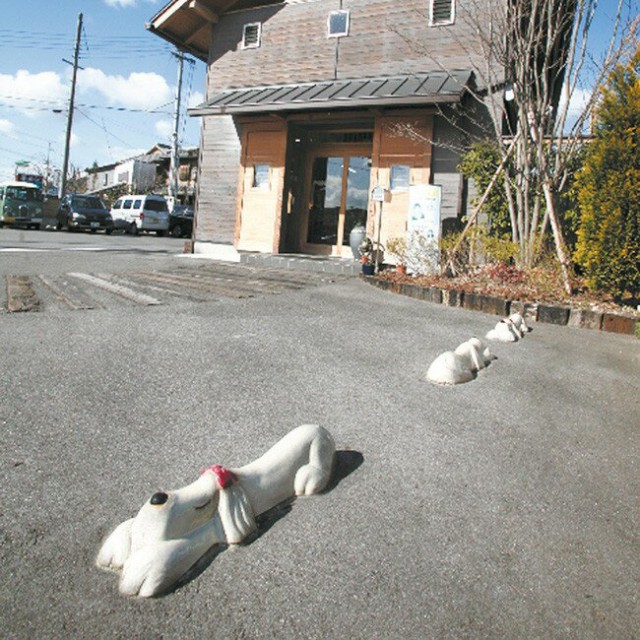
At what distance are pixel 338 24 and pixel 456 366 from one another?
10.2 meters

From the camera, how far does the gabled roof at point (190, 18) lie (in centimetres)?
1227

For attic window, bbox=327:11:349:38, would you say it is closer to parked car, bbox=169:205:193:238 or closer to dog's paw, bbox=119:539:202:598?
dog's paw, bbox=119:539:202:598

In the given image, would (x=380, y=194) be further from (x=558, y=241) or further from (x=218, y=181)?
(x=218, y=181)

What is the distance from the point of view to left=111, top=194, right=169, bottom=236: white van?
25656mm

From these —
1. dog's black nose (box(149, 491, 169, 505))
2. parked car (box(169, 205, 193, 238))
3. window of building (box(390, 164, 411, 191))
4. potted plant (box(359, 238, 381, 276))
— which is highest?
parked car (box(169, 205, 193, 238))

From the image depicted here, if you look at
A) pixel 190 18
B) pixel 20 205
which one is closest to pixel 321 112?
pixel 190 18

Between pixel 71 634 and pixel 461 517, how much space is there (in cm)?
140

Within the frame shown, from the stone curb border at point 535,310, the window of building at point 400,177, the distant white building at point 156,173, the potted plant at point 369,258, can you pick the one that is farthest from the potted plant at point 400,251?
the distant white building at point 156,173

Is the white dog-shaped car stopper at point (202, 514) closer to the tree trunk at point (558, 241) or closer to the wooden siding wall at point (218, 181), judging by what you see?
the tree trunk at point (558, 241)

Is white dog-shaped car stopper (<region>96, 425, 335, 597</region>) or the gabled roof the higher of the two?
A: the gabled roof

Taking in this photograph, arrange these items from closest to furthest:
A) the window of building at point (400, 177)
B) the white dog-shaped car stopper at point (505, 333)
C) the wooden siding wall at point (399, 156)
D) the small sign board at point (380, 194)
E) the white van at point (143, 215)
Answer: the white dog-shaped car stopper at point (505, 333) < the small sign board at point (380, 194) < the wooden siding wall at point (399, 156) < the window of building at point (400, 177) < the white van at point (143, 215)

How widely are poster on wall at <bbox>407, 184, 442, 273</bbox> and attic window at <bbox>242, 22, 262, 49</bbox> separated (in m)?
6.08

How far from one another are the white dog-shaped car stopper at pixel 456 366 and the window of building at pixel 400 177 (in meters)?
6.99

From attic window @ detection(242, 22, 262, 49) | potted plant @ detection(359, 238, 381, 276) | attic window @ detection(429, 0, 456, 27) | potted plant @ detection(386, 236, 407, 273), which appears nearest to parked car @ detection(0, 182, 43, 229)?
attic window @ detection(242, 22, 262, 49)
